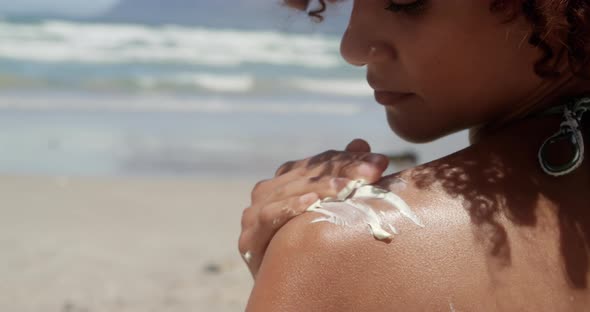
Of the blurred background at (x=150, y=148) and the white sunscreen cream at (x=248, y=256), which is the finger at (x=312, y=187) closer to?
the white sunscreen cream at (x=248, y=256)

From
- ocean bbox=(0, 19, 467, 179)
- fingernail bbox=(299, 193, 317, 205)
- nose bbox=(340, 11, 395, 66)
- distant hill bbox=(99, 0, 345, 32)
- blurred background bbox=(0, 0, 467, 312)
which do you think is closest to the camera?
fingernail bbox=(299, 193, 317, 205)

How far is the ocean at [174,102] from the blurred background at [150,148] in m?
0.03

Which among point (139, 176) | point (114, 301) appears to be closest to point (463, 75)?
point (114, 301)

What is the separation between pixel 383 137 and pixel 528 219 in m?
6.62

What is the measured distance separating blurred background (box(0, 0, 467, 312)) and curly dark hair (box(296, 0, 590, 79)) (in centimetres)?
56

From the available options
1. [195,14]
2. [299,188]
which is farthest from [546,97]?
[195,14]

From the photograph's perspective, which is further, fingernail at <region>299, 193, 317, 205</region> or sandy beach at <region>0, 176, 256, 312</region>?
sandy beach at <region>0, 176, 256, 312</region>

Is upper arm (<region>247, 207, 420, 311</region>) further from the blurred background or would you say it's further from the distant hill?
the distant hill

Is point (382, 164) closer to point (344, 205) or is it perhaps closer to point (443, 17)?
point (344, 205)

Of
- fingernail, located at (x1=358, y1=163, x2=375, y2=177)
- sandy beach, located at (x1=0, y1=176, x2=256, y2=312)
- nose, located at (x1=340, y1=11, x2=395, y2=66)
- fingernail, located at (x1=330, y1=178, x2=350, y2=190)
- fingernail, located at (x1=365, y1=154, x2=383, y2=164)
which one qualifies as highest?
nose, located at (x1=340, y1=11, x2=395, y2=66)

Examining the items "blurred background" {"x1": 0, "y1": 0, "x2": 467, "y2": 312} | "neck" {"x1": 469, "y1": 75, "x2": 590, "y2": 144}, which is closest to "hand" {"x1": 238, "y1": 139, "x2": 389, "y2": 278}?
"neck" {"x1": 469, "y1": 75, "x2": 590, "y2": 144}

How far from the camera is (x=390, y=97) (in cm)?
154

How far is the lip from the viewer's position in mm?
1509

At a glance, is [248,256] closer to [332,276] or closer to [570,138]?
[332,276]
